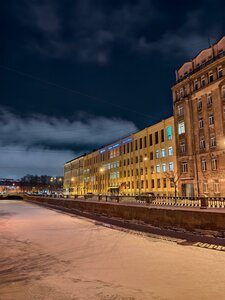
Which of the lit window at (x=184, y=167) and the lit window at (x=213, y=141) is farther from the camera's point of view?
the lit window at (x=184, y=167)

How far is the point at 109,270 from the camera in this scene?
8914 mm

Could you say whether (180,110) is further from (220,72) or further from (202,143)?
(220,72)

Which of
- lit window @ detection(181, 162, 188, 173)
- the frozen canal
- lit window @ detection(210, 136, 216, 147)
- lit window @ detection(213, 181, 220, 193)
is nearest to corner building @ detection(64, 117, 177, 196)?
lit window @ detection(181, 162, 188, 173)

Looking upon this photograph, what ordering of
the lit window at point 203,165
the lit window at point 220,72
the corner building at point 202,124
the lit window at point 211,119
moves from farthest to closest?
the lit window at point 203,165
the lit window at point 211,119
the lit window at point 220,72
the corner building at point 202,124

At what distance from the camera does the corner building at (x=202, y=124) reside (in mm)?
39875

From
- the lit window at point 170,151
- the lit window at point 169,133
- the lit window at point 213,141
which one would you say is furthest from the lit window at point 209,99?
the lit window at point 170,151

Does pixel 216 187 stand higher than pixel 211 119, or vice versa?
pixel 211 119

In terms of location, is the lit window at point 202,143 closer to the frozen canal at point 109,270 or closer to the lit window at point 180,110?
the lit window at point 180,110

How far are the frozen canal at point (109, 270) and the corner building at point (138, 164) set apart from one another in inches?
1191

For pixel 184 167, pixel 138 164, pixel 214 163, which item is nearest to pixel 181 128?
pixel 184 167

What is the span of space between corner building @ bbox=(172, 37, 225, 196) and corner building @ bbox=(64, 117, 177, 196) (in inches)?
155

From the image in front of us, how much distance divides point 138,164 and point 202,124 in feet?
85.3

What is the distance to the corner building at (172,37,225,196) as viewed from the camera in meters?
39.9

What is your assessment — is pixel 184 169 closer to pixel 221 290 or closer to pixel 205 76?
pixel 205 76
